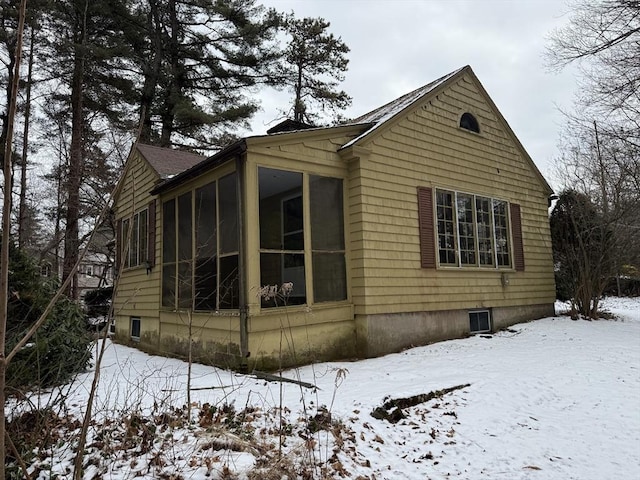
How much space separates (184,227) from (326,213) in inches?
113

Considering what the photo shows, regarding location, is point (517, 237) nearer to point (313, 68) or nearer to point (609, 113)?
point (609, 113)

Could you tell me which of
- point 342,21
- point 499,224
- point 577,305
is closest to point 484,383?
point 499,224

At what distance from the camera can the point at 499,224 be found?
1030cm

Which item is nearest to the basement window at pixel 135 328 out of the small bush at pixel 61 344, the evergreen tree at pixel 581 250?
the small bush at pixel 61 344

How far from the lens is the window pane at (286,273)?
6.77 m

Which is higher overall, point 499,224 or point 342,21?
point 342,21

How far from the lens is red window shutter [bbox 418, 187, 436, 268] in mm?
8500

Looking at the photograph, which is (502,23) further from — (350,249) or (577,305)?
(350,249)

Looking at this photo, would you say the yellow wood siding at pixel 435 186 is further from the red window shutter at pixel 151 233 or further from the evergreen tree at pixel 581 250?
the red window shutter at pixel 151 233

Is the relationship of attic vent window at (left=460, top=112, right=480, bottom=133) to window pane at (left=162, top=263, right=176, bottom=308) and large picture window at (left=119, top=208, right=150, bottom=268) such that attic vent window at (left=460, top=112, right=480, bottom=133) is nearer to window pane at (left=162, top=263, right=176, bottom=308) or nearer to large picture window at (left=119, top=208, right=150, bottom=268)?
window pane at (left=162, top=263, right=176, bottom=308)

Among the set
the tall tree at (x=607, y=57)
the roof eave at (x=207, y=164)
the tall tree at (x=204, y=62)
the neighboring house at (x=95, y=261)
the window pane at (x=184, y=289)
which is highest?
the tall tree at (x=204, y=62)

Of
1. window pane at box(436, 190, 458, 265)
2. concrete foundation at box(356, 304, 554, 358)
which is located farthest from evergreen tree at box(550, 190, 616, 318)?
window pane at box(436, 190, 458, 265)

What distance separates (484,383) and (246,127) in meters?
15.7

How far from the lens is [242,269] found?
6484 millimetres
